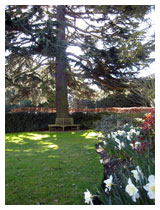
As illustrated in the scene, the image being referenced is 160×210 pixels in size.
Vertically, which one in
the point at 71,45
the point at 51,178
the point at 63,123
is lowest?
the point at 51,178

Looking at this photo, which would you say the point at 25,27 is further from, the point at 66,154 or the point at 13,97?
the point at 66,154

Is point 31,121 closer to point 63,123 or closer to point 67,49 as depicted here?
point 63,123

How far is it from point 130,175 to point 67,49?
8680mm

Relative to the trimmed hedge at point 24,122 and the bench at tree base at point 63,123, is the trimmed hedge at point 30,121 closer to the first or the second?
the trimmed hedge at point 24,122

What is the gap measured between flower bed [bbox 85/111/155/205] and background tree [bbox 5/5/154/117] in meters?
5.97

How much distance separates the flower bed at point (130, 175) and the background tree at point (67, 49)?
19.6 feet

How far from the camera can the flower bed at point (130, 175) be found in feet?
4.85

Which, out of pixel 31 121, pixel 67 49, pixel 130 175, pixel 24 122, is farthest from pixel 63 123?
pixel 130 175

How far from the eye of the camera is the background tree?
8445 mm

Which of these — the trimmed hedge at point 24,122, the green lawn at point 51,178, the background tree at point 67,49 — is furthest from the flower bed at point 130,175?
the trimmed hedge at point 24,122

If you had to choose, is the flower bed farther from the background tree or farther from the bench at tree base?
the bench at tree base

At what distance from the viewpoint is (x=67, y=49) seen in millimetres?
9828
